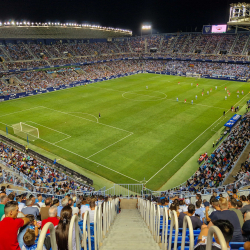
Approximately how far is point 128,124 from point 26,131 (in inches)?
598

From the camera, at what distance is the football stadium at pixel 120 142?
506cm

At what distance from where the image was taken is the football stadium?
506 centimetres

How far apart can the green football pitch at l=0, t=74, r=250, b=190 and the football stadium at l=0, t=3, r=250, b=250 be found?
0.64 feet

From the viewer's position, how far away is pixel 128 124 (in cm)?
3638

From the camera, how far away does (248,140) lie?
25188 mm

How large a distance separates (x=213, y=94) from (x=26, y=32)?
5402 centimetres

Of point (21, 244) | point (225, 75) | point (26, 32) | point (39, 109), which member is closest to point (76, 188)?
point (21, 244)

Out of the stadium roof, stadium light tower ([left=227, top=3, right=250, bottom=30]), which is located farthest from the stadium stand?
stadium light tower ([left=227, top=3, right=250, bottom=30])

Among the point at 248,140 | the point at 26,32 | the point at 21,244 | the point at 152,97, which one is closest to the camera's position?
the point at 21,244

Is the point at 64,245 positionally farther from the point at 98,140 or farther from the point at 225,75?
the point at 225,75

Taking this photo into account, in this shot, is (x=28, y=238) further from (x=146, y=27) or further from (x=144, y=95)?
(x=146, y=27)

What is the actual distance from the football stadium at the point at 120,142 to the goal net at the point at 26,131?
27cm

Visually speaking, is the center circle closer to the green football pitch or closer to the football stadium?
the green football pitch

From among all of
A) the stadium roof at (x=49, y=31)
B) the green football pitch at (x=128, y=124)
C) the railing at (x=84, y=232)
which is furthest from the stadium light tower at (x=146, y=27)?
the railing at (x=84, y=232)
